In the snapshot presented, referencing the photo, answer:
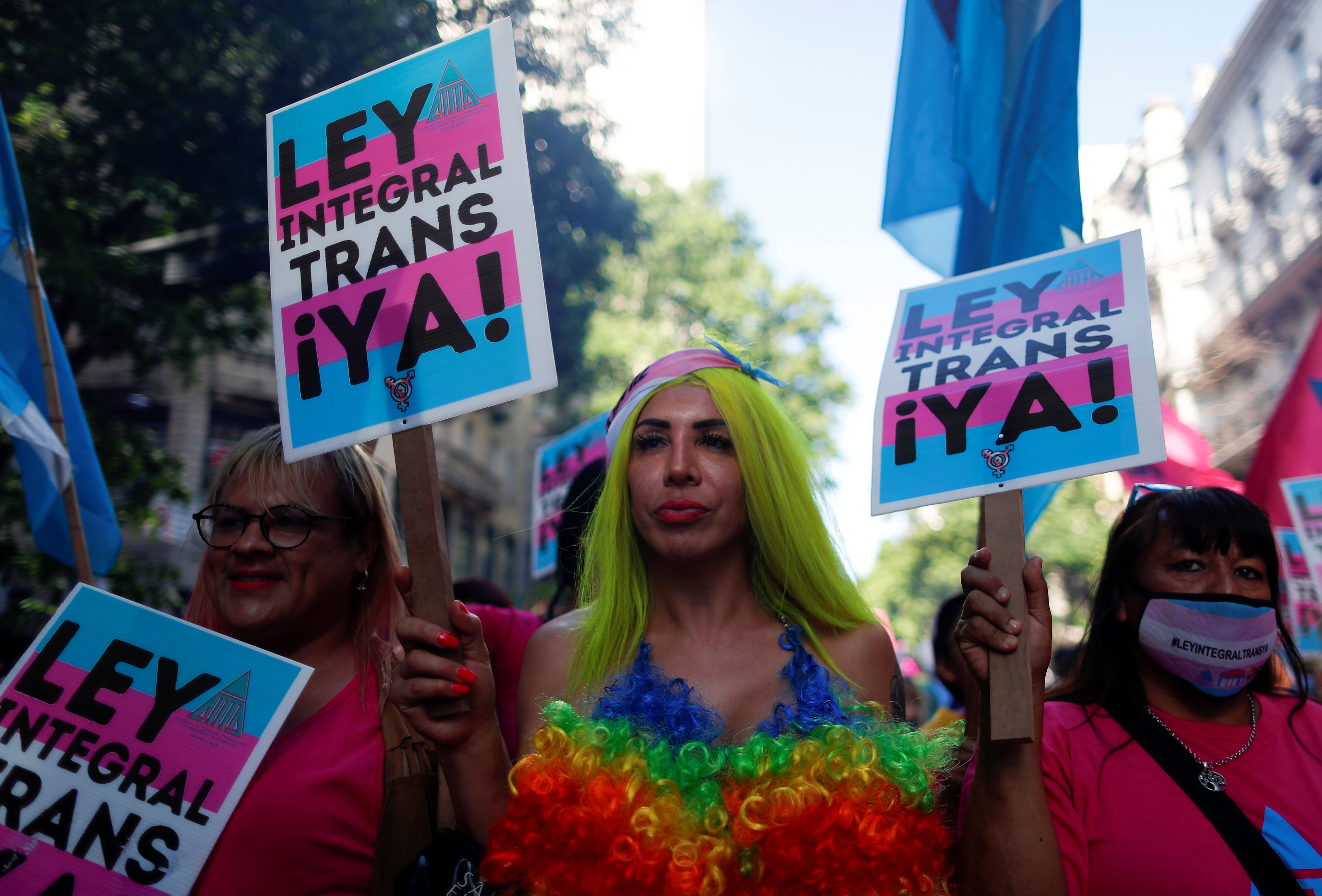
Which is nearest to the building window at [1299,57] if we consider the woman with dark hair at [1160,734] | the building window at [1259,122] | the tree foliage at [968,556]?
the building window at [1259,122]

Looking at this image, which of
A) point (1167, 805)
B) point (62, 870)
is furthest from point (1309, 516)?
point (62, 870)

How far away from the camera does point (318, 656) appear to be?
2145 mm

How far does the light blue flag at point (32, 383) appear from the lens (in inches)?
115

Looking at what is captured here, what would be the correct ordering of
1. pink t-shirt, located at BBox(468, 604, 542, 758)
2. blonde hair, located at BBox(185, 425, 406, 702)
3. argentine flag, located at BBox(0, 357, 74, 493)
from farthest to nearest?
pink t-shirt, located at BBox(468, 604, 542, 758)
argentine flag, located at BBox(0, 357, 74, 493)
blonde hair, located at BBox(185, 425, 406, 702)

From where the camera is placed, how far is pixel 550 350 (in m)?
1.67

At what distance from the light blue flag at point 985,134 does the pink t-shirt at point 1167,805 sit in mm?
1508

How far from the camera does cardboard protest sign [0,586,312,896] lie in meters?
1.82

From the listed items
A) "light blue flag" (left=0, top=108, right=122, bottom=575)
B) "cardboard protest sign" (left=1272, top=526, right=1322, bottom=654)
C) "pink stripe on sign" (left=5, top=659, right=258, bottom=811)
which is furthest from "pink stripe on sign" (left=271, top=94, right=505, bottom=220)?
"cardboard protest sign" (left=1272, top=526, right=1322, bottom=654)

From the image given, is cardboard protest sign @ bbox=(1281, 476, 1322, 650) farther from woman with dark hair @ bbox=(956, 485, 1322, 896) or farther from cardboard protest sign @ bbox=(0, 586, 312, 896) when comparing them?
cardboard protest sign @ bbox=(0, 586, 312, 896)

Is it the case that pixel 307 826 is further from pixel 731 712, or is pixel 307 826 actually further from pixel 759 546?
pixel 759 546

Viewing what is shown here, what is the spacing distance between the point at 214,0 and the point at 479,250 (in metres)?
5.71

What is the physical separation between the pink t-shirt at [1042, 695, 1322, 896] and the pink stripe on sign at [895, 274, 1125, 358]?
826 millimetres

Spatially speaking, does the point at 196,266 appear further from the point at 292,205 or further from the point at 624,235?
the point at 292,205

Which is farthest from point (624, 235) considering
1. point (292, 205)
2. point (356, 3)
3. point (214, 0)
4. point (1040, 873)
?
point (1040, 873)
